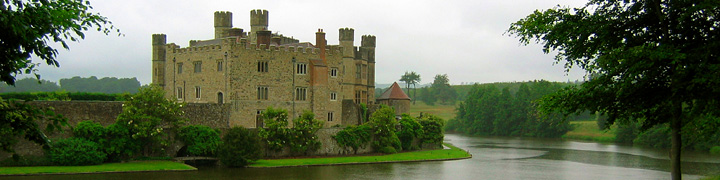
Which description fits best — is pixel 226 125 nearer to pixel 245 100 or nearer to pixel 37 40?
pixel 245 100

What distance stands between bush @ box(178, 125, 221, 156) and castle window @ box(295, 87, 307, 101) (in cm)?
924

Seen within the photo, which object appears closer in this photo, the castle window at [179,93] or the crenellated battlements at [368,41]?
the castle window at [179,93]

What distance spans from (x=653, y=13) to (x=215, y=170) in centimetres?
2664

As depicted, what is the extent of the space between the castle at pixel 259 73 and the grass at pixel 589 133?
4311 cm

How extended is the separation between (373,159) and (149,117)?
15.1 meters

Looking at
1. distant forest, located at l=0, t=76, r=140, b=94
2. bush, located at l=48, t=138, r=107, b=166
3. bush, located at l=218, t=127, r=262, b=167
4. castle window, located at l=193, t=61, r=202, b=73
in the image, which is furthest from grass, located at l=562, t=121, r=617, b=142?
distant forest, located at l=0, t=76, r=140, b=94

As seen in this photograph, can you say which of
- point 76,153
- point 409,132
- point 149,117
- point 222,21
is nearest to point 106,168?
point 76,153

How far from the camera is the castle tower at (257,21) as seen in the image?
5350cm

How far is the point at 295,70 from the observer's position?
50.7 m

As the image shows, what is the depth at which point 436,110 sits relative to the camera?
14975cm

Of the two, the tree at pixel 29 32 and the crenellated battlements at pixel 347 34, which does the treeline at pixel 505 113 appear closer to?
the crenellated battlements at pixel 347 34

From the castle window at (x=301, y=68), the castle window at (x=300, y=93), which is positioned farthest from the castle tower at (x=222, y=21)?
the castle window at (x=300, y=93)

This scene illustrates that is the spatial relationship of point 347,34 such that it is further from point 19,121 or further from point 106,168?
point 19,121

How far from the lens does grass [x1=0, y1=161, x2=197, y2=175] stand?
3400 centimetres
